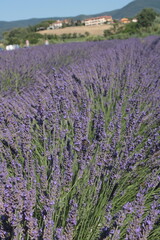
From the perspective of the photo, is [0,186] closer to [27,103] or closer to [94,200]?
[94,200]

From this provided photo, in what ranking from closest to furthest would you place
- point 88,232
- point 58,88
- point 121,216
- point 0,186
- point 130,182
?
point 121,216 → point 0,186 → point 88,232 → point 130,182 → point 58,88

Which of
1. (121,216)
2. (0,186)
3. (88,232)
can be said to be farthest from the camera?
(88,232)

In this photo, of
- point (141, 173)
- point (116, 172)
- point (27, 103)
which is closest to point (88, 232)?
point (116, 172)

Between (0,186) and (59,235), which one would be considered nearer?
(59,235)

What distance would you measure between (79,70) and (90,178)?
2.46 meters

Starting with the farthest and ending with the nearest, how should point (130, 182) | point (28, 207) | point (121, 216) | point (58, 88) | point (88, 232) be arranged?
1. point (58, 88)
2. point (130, 182)
3. point (88, 232)
4. point (28, 207)
5. point (121, 216)

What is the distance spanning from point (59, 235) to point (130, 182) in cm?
89

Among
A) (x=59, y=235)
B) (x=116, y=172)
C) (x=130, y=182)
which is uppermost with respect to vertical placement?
(x=59, y=235)

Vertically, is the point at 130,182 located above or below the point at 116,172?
below

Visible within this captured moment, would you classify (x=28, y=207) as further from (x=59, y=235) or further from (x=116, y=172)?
(x=116, y=172)

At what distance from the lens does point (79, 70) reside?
3.66 metres

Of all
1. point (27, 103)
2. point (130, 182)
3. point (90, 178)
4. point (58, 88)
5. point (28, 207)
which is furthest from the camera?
point (27, 103)

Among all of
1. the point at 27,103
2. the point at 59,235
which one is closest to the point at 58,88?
the point at 27,103

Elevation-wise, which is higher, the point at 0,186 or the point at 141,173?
the point at 0,186
